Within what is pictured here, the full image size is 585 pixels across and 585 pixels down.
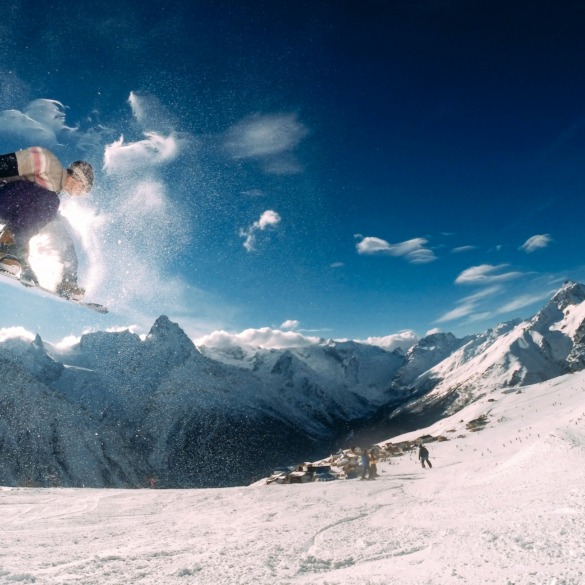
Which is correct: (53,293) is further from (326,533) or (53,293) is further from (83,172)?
(326,533)

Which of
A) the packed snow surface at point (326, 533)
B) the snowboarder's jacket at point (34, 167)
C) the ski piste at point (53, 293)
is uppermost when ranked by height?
the snowboarder's jacket at point (34, 167)

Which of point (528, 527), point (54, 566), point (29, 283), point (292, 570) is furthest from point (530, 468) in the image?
point (29, 283)

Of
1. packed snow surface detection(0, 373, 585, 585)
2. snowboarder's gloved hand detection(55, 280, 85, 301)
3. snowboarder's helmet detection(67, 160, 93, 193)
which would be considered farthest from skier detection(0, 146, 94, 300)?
packed snow surface detection(0, 373, 585, 585)

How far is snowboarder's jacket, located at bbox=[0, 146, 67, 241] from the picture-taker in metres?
5.57

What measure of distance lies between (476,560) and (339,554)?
185cm

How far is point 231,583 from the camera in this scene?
4613 mm

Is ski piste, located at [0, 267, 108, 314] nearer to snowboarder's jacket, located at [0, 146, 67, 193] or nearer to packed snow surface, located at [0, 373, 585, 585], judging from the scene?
snowboarder's jacket, located at [0, 146, 67, 193]

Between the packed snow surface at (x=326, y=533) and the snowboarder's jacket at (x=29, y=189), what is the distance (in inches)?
179

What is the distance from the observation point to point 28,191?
→ 5.84 meters

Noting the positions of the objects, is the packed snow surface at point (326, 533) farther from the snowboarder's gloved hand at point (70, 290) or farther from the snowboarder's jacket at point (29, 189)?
the snowboarder's jacket at point (29, 189)

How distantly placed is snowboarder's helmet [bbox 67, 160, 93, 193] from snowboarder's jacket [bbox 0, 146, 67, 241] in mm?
131

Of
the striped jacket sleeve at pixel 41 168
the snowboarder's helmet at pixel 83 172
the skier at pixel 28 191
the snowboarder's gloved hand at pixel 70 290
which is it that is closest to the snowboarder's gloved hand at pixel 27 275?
the skier at pixel 28 191

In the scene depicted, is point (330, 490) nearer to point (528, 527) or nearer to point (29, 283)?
point (528, 527)

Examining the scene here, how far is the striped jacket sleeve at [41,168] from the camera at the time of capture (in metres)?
5.59
